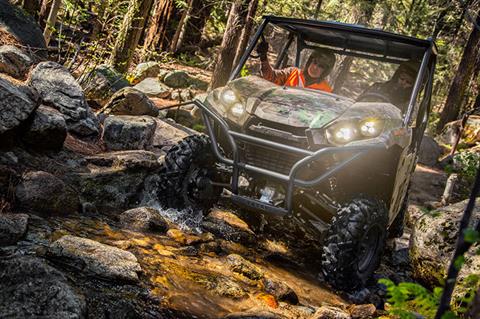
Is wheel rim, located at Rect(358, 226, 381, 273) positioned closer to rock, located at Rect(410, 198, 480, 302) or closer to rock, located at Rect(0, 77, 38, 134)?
rock, located at Rect(410, 198, 480, 302)

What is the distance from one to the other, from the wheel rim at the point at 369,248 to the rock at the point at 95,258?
2.15 meters

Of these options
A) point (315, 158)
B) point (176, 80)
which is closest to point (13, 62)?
point (315, 158)

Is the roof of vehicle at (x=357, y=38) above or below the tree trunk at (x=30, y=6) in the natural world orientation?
above

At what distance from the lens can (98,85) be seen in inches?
360

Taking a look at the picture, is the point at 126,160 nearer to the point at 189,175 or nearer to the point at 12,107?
the point at 189,175

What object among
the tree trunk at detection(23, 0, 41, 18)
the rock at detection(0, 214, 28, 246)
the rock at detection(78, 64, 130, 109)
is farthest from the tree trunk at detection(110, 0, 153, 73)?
the rock at detection(0, 214, 28, 246)

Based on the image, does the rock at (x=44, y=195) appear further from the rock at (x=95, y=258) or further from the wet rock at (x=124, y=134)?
the wet rock at (x=124, y=134)

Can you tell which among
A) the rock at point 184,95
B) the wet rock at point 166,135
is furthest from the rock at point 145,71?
the wet rock at point 166,135

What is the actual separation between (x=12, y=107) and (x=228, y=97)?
2.18 m

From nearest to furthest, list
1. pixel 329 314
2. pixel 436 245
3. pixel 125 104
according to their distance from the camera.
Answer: pixel 329 314 → pixel 436 245 → pixel 125 104

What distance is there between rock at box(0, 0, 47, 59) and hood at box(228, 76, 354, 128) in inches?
219

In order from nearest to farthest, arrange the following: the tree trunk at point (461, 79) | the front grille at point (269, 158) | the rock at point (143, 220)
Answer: the front grille at point (269, 158) → the rock at point (143, 220) → the tree trunk at point (461, 79)

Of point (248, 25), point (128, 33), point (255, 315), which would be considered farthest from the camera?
point (248, 25)

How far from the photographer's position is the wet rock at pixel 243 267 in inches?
170
